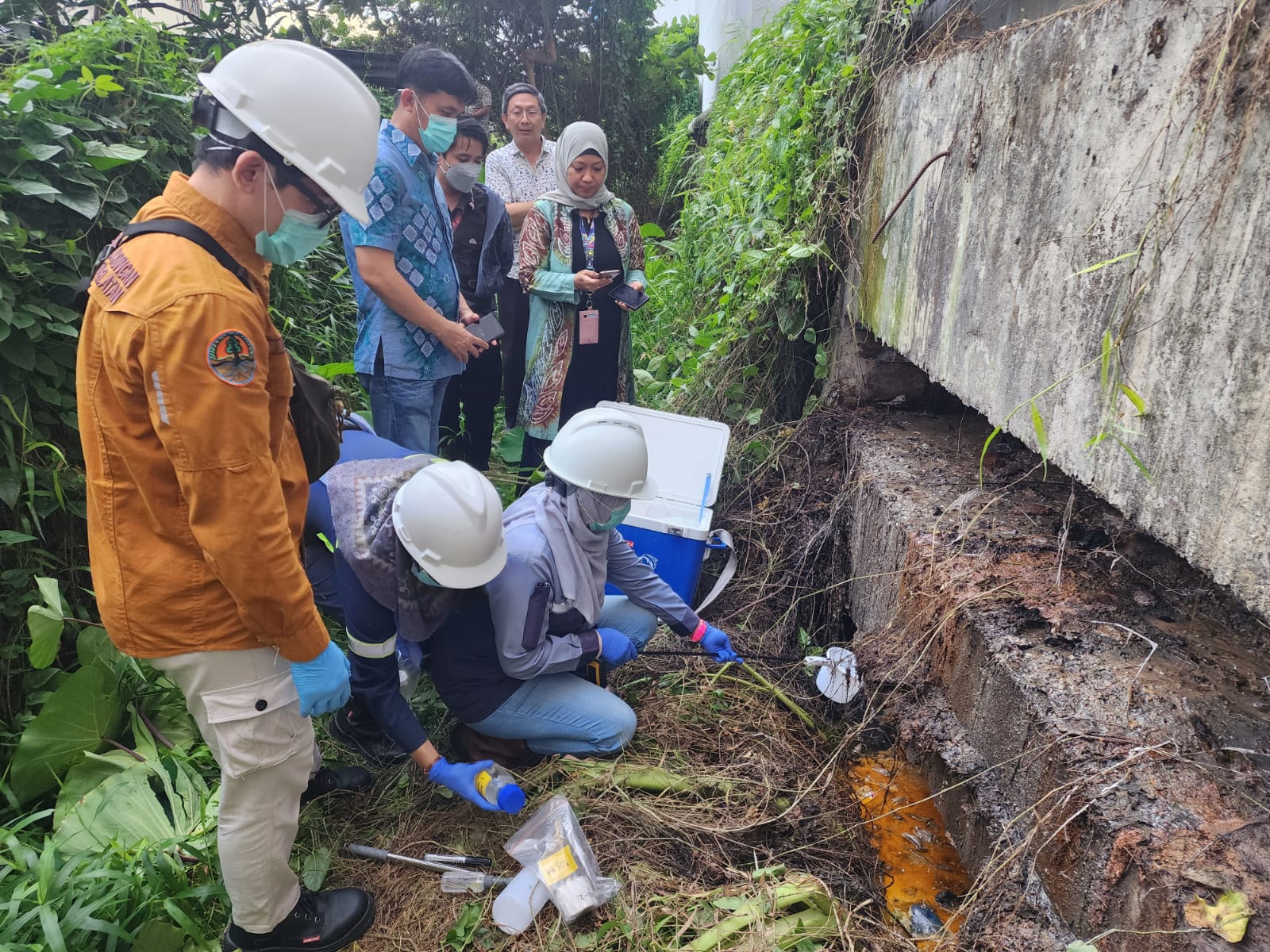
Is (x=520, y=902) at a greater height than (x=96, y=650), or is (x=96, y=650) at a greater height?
(x=96, y=650)

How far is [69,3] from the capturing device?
3.81 metres

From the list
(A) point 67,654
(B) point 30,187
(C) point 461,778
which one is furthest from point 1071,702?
(B) point 30,187

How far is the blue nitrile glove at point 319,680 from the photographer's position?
1679 millimetres

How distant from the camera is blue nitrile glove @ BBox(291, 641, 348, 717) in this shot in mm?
1679

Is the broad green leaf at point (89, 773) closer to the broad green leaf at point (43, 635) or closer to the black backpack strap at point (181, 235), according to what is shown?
the broad green leaf at point (43, 635)

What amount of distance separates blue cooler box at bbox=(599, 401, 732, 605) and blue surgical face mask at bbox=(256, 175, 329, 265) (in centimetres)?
179

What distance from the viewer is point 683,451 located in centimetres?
348

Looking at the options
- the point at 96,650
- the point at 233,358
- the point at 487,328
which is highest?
the point at 233,358

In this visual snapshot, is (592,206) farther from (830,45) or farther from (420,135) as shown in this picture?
(830,45)

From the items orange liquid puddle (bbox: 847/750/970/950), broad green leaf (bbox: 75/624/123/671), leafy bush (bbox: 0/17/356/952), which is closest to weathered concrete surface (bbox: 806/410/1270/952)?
orange liquid puddle (bbox: 847/750/970/950)

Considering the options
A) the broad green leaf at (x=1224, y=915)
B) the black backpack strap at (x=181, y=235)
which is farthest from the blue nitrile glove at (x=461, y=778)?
the broad green leaf at (x=1224, y=915)

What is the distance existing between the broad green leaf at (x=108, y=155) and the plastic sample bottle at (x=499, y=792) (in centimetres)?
262

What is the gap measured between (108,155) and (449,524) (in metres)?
2.21

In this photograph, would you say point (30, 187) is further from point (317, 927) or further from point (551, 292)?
point (317, 927)
